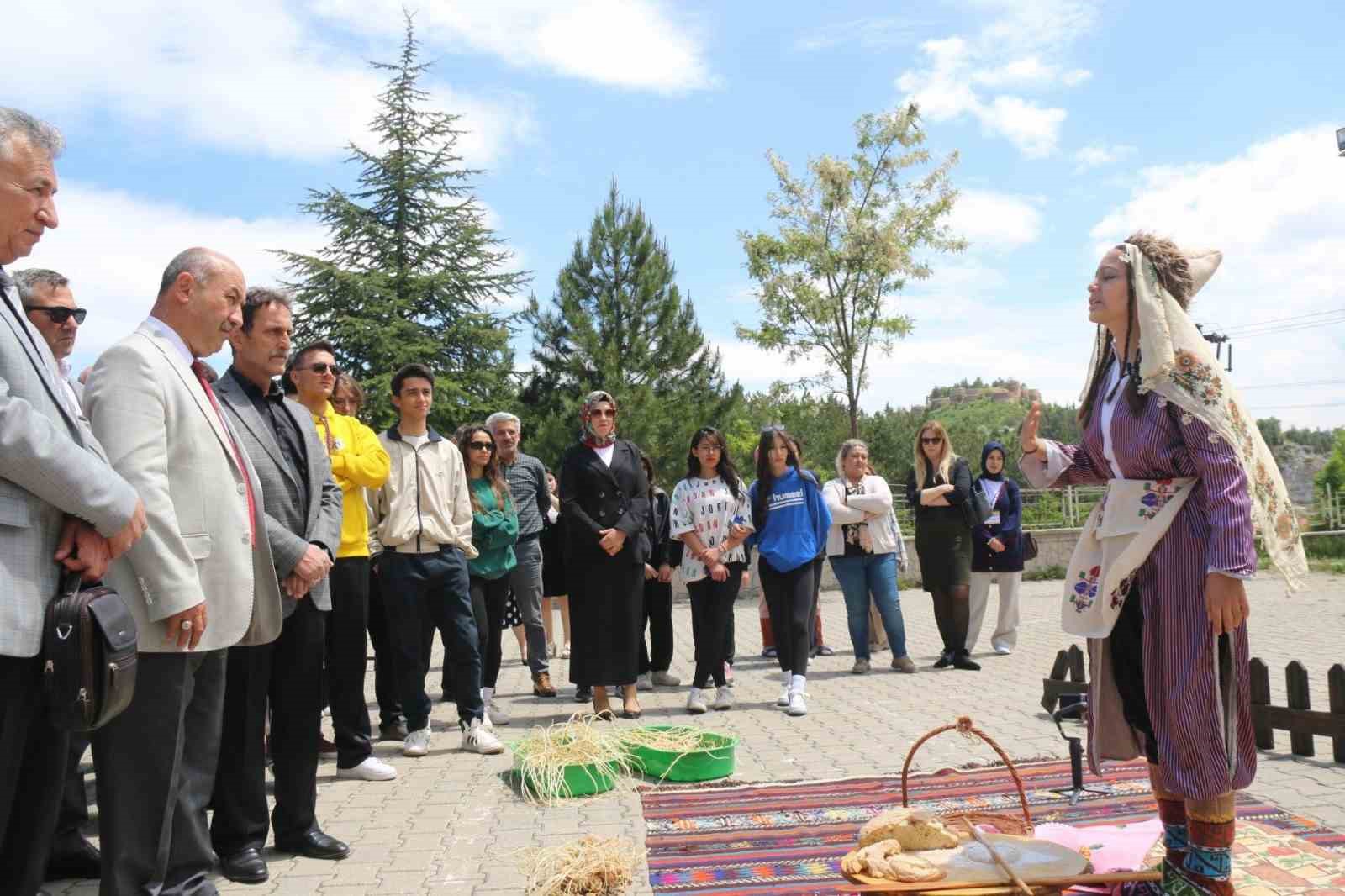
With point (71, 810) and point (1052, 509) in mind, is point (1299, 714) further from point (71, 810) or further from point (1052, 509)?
point (1052, 509)

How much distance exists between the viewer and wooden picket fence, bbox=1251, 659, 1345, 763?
18.2ft

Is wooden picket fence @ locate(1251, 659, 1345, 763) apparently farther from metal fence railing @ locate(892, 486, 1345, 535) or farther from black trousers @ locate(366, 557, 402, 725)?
metal fence railing @ locate(892, 486, 1345, 535)

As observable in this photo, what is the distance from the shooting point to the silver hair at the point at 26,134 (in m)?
2.62

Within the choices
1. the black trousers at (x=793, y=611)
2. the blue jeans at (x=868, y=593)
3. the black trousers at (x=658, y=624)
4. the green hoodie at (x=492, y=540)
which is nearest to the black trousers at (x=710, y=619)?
the black trousers at (x=793, y=611)

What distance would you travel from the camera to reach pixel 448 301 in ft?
94.5

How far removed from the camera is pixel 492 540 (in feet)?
25.2

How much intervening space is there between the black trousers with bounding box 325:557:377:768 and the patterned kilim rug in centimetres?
169

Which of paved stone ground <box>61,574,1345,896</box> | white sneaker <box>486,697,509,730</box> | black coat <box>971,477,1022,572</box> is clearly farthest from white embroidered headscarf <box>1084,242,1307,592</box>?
black coat <box>971,477,1022,572</box>

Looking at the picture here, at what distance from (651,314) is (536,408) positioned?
16.2 feet

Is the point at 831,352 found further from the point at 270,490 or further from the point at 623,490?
the point at 270,490

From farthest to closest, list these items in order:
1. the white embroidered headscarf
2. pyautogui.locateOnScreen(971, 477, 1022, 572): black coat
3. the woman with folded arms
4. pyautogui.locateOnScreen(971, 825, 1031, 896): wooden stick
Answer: pyautogui.locateOnScreen(971, 477, 1022, 572): black coat < the woman with folded arms < the white embroidered headscarf < pyautogui.locateOnScreen(971, 825, 1031, 896): wooden stick

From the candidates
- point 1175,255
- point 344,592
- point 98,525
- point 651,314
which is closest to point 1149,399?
point 1175,255

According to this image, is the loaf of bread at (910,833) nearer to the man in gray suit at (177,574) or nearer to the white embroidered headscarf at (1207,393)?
the white embroidered headscarf at (1207,393)

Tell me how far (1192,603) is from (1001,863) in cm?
106
